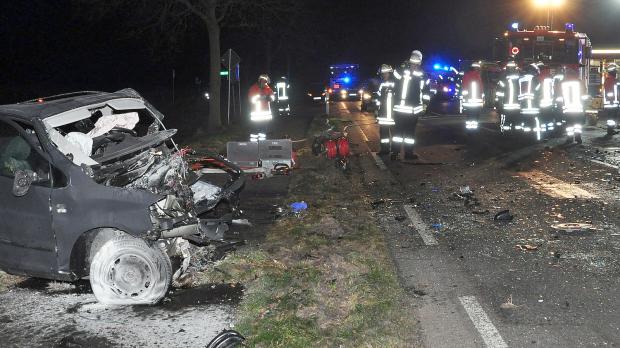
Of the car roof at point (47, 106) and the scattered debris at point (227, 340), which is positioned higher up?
the car roof at point (47, 106)

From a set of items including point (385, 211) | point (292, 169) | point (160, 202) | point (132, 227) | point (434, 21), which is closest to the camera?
point (132, 227)

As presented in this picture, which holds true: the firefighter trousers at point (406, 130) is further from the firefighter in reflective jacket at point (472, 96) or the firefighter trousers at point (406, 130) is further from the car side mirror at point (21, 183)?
the car side mirror at point (21, 183)

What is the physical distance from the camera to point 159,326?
530 cm

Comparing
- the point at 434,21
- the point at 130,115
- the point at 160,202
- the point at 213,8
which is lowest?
the point at 160,202

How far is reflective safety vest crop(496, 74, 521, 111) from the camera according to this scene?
16766 mm

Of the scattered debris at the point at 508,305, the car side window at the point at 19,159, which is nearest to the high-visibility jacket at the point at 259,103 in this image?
the car side window at the point at 19,159

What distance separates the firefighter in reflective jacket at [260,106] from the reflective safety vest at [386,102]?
284 cm

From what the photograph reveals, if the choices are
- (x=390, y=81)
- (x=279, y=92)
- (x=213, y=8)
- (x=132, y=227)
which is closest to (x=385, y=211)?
(x=132, y=227)

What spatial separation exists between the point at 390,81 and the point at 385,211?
19.4 ft

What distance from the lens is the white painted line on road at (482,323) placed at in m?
4.82

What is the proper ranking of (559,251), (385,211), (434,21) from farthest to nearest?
(434,21), (385,211), (559,251)

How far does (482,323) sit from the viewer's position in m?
5.18

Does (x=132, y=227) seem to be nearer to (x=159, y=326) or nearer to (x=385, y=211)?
(x=159, y=326)

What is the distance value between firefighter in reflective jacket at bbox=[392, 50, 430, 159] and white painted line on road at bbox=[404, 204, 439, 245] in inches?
187
